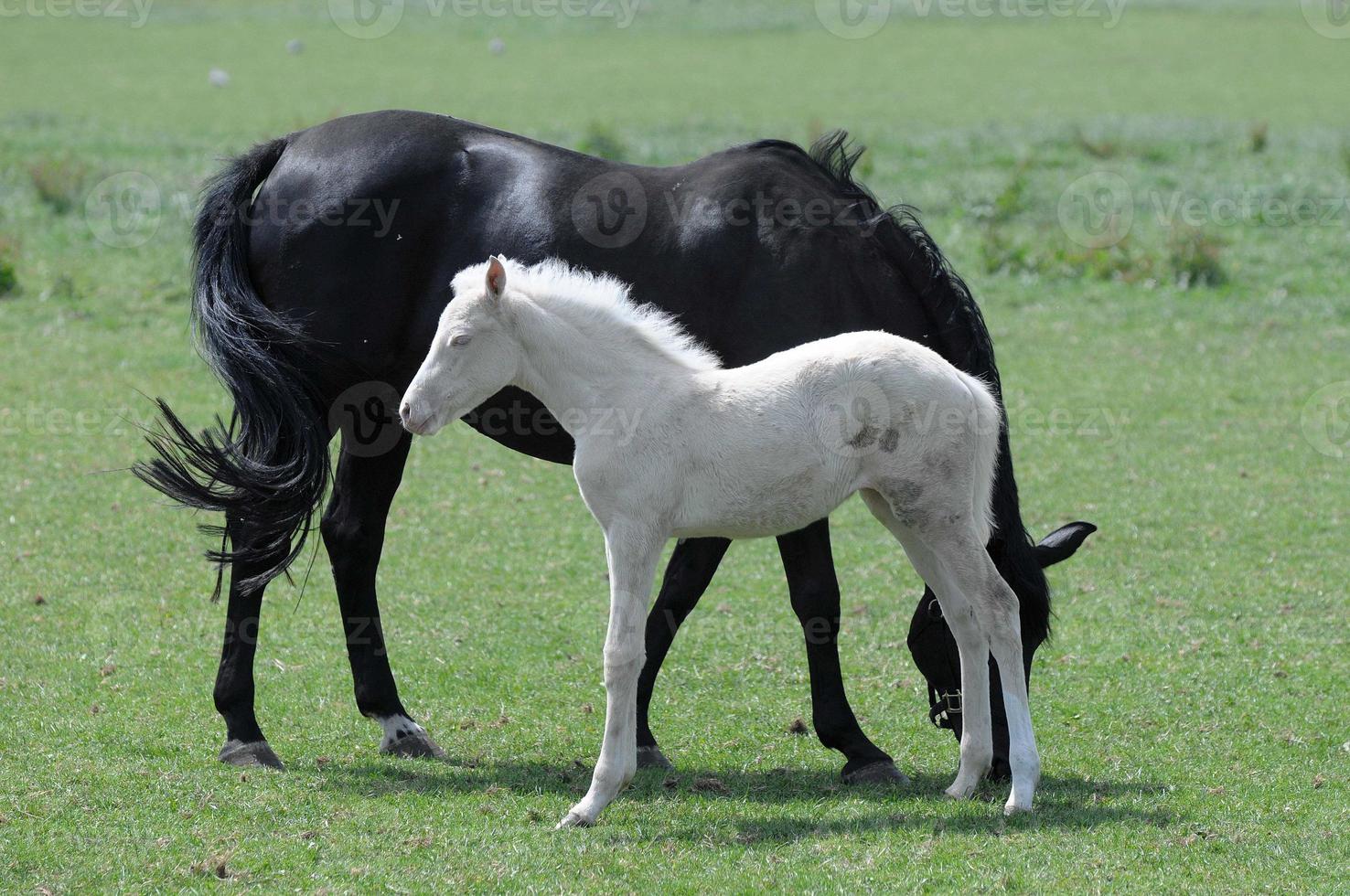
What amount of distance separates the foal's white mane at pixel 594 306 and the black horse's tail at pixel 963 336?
52.8 inches

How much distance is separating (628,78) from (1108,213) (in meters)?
20.4

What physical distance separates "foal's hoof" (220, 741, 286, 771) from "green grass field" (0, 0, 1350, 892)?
0.12 m

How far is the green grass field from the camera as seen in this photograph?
208 inches

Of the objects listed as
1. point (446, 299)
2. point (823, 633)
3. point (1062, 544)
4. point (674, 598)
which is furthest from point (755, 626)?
point (446, 299)

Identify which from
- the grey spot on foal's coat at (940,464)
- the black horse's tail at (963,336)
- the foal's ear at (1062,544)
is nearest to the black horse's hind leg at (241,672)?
the grey spot on foal's coat at (940,464)

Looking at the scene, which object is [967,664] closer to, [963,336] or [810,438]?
[810,438]

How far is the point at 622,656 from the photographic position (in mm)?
5398

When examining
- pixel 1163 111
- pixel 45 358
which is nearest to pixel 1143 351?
pixel 45 358

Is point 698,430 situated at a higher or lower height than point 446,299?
lower

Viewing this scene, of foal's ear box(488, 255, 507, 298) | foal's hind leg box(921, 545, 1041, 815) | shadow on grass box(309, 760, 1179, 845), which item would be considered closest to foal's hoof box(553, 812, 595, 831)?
shadow on grass box(309, 760, 1179, 845)

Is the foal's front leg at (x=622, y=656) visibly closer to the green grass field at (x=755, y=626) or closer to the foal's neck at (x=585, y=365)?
the green grass field at (x=755, y=626)

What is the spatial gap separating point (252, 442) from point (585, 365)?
2014 mm

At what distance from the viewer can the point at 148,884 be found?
495 cm

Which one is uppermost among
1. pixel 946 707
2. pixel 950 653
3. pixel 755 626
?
pixel 950 653
